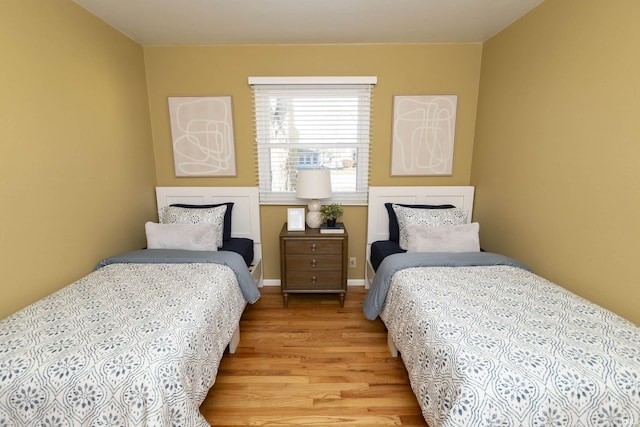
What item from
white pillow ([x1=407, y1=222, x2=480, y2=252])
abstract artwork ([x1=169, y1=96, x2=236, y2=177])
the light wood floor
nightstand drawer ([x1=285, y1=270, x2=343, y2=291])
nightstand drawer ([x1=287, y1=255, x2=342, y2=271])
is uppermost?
abstract artwork ([x1=169, y1=96, x2=236, y2=177])

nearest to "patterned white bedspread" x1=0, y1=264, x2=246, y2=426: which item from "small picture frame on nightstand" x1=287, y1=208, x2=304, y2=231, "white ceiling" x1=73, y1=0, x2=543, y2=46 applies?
"small picture frame on nightstand" x1=287, y1=208, x2=304, y2=231

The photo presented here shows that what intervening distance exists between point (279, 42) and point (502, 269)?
2.62m

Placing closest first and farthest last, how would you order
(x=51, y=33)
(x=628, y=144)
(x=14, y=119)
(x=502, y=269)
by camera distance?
(x=628, y=144)
(x=14, y=119)
(x=51, y=33)
(x=502, y=269)

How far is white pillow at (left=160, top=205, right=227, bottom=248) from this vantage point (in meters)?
2.62

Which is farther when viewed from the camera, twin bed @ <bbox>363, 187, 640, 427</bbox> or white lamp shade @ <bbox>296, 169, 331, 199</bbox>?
white lamp shade @ <bbox>296, 169, 331, 199</bbox>

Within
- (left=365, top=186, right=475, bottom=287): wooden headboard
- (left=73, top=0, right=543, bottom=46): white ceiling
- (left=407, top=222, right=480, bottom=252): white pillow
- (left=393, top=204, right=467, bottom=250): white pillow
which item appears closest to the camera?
(left=73, top=0, right=543, bottom=46): white ceiling

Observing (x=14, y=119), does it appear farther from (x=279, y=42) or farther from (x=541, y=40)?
(x=541, y=40)

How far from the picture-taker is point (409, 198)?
3016 millimetres

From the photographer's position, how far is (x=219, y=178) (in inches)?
118

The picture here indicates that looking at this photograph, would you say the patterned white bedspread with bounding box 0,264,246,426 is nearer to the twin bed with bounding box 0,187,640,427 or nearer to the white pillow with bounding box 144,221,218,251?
the twin bed with bounding box 0,187,640,427

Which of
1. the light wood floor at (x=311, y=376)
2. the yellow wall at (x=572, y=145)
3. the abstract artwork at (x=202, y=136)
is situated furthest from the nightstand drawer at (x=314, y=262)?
the yellow wall at (x=572, y=145)

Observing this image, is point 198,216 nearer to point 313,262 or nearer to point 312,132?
point 313,262

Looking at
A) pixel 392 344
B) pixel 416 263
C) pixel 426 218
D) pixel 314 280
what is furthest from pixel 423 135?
pixel 392 344

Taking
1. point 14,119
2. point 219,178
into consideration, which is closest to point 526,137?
point 219,178
